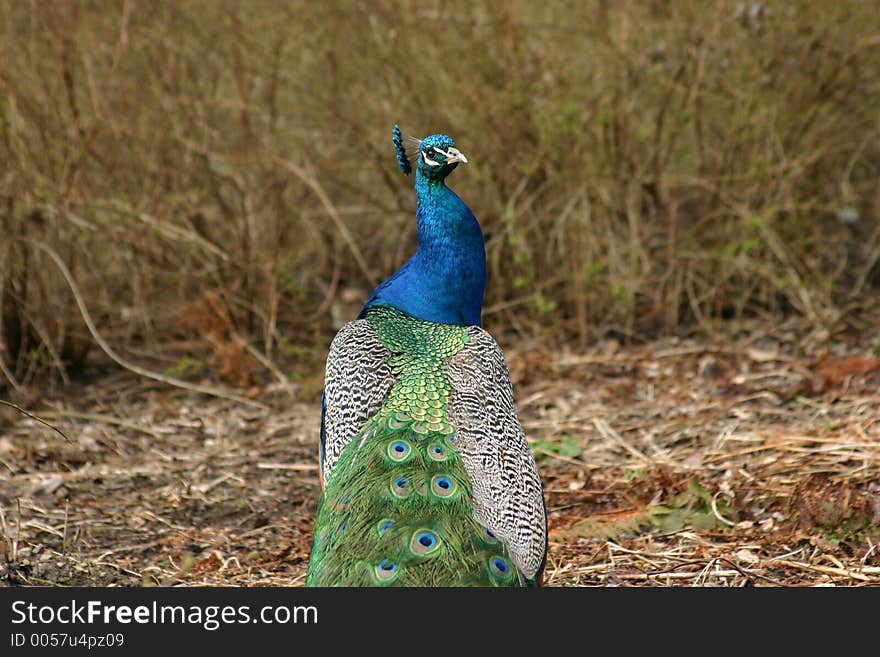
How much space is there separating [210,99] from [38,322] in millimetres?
1717

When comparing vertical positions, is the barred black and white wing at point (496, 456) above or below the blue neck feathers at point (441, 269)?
below

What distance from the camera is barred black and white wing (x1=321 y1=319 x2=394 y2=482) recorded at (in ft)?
13.1

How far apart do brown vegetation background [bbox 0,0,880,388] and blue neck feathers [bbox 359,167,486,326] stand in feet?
7.81

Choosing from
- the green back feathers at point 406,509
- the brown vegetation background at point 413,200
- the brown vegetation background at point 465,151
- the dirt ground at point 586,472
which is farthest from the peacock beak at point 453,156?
the brown vegetation background at point 465,151

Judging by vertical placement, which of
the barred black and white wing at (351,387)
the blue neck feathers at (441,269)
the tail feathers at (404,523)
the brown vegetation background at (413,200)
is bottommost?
the tail feathers at (404,523)

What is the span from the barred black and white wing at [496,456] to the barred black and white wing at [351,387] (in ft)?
0.80

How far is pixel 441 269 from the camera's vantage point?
4715 millimetres

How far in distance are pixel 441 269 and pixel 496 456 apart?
3.63ft

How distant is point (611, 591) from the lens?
3.79m

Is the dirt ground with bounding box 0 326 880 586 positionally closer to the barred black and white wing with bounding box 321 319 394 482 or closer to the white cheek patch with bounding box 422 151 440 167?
the barred black and white wing with bounding box 321 319 394 482

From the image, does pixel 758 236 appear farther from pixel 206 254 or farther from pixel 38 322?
pixel 38 322

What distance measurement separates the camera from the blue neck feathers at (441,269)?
4699mm

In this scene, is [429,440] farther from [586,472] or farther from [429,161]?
[586,472]

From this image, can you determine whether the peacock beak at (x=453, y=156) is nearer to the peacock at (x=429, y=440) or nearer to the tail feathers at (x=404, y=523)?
the peacock at (x=429, y=440)
